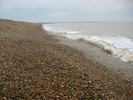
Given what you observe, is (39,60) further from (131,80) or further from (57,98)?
(131,80)

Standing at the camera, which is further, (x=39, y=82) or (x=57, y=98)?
(x=39, y=82)

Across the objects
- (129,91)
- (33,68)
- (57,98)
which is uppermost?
(33,68)

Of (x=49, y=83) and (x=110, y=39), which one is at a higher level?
(x=110, y=39)

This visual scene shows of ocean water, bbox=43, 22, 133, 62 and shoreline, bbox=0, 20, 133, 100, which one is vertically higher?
ocean water, bbox=43, 22, 133, 62

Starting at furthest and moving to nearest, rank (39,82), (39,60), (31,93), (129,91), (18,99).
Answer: (39,60)
(129,91)
(39,82)
(31,93)
(18,99)

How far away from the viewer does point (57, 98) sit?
161 inches

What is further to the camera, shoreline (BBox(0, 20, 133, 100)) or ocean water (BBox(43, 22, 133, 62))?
ocean water (BBox(43, 22, 133, 62))

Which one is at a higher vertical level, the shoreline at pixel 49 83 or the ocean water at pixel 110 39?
the ocean water at pixel 110 39

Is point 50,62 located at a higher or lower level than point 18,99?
higher

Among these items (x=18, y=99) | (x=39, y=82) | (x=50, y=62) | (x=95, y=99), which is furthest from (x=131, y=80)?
(x=18, y=99)

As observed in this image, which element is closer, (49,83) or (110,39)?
(49,83)

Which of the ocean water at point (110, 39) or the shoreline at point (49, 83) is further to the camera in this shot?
the ocean water at point (110, 39)

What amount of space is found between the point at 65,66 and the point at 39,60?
1.53m

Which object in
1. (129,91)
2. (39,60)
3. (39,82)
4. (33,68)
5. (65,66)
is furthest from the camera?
(39,60)
